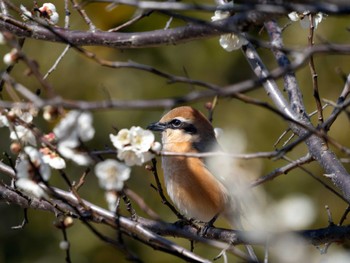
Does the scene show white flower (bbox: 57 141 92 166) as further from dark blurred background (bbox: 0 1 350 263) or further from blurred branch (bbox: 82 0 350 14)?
dark blurred background (bbox: 0 1 350 263)

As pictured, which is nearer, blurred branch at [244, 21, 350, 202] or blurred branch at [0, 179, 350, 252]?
blurred branch at [0, 179, 350, 252]

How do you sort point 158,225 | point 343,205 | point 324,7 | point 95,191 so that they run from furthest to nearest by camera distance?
point 95,191 < point 343,205 < point 158,225 < point 324,7

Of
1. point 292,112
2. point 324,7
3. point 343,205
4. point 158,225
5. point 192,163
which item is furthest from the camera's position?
point 343,205

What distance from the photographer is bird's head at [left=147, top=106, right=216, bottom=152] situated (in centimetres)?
457

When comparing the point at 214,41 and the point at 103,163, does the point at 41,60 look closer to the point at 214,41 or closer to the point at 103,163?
the point at 214,41

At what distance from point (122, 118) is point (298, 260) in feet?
15.7

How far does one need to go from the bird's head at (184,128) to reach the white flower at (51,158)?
7.05ft

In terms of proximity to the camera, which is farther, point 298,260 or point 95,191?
point 95,191

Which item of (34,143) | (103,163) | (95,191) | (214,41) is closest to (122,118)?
(95,191)

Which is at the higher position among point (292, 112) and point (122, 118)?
point (122, 118)

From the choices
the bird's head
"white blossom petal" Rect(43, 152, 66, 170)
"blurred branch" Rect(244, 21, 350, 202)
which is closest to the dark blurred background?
the bird's head

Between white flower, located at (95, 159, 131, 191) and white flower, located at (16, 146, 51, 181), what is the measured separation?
19 centimetres

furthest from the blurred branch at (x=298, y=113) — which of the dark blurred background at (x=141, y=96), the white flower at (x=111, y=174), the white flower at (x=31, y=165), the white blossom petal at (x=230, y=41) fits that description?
the dark blurred background at (x=141, y=96)

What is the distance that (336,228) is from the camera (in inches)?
108
